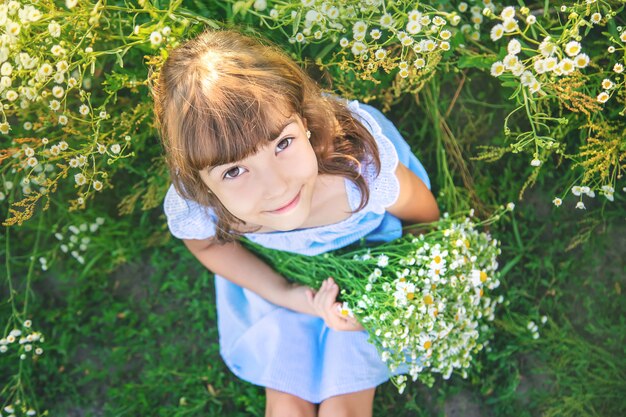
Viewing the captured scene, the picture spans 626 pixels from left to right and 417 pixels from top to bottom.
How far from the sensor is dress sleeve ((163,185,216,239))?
2.03 m

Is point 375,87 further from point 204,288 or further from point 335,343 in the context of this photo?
point 204,288

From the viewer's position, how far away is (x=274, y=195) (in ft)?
5.29

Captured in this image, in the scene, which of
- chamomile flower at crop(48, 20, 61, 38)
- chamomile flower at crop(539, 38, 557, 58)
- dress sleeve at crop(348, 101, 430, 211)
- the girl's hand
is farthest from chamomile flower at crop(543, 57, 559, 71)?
chamomile flower at crop(48, 20, 61, 38)

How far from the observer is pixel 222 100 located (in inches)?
59.6

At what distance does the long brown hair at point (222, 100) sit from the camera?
1520 mm

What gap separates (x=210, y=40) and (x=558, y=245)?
5.59ft

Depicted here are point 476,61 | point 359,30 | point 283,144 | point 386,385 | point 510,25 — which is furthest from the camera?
point 386,385

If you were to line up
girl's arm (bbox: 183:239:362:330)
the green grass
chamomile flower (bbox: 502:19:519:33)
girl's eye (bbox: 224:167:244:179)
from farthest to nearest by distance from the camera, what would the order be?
the green grass → girl's arm (bbox: 183:239:362:330) → girl's eye (bbox: 224:167:244:179) → chamomile flower (bbox: 502:19:519:33)

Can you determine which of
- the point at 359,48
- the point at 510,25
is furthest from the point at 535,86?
the point at 359,48

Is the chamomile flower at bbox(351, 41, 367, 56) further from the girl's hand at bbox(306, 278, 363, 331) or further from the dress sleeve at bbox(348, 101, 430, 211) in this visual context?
the girl's hand at bbox(306, 278, 363, 331)

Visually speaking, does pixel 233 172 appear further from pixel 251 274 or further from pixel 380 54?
pixel 251 274

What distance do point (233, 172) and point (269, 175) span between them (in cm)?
9

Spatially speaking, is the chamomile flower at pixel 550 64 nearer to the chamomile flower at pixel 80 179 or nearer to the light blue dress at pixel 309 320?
the light blue dress at pixel 309 320

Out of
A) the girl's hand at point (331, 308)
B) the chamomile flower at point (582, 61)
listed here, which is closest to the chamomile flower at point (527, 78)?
the chamomile flower at point (582, 61)
